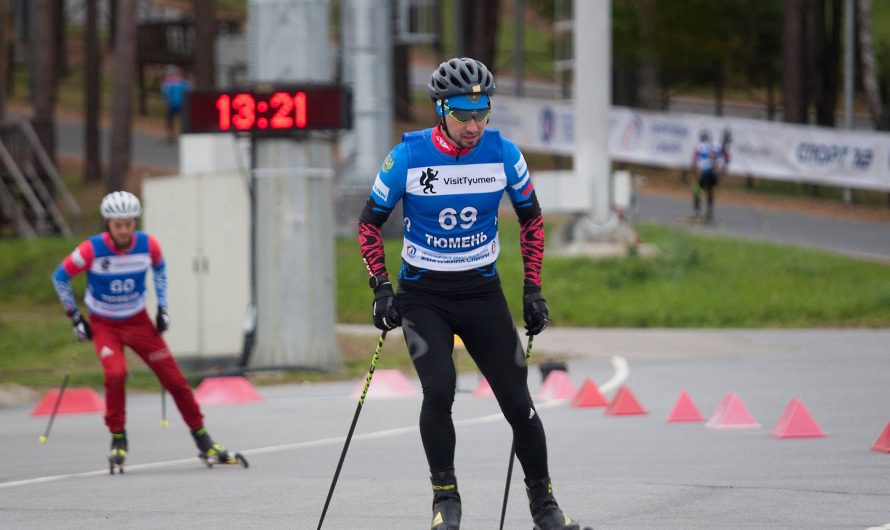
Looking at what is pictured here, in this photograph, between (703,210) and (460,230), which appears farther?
(703,210)

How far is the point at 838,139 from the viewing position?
36.7 meters

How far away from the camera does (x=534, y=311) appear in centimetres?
777

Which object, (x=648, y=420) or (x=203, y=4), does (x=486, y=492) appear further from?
(x=203, y=4)

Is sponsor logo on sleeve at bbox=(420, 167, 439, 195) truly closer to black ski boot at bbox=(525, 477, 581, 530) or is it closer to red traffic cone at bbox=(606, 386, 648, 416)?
black ski boot at bbox=(525, 477, 581, 530)

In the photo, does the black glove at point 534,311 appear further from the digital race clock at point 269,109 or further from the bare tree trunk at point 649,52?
the bare tree trunk at point 649,52

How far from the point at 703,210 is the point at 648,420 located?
24.6 m

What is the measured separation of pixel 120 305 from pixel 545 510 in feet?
17.6

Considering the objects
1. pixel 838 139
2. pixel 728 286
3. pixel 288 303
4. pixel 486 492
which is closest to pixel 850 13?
pixel 838 139

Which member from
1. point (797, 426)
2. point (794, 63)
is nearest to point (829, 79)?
point (794, 63)

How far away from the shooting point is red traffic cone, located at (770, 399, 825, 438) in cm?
1202

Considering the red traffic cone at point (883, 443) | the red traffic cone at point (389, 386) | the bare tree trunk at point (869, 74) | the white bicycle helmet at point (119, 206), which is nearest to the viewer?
the red traffic cone at point (883, 443)

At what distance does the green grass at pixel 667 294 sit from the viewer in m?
25.8

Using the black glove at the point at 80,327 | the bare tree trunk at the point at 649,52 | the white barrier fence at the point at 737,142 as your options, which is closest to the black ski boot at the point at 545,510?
the black glove at the point at 80,327

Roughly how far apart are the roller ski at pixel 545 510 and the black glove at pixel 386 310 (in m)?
0.98
